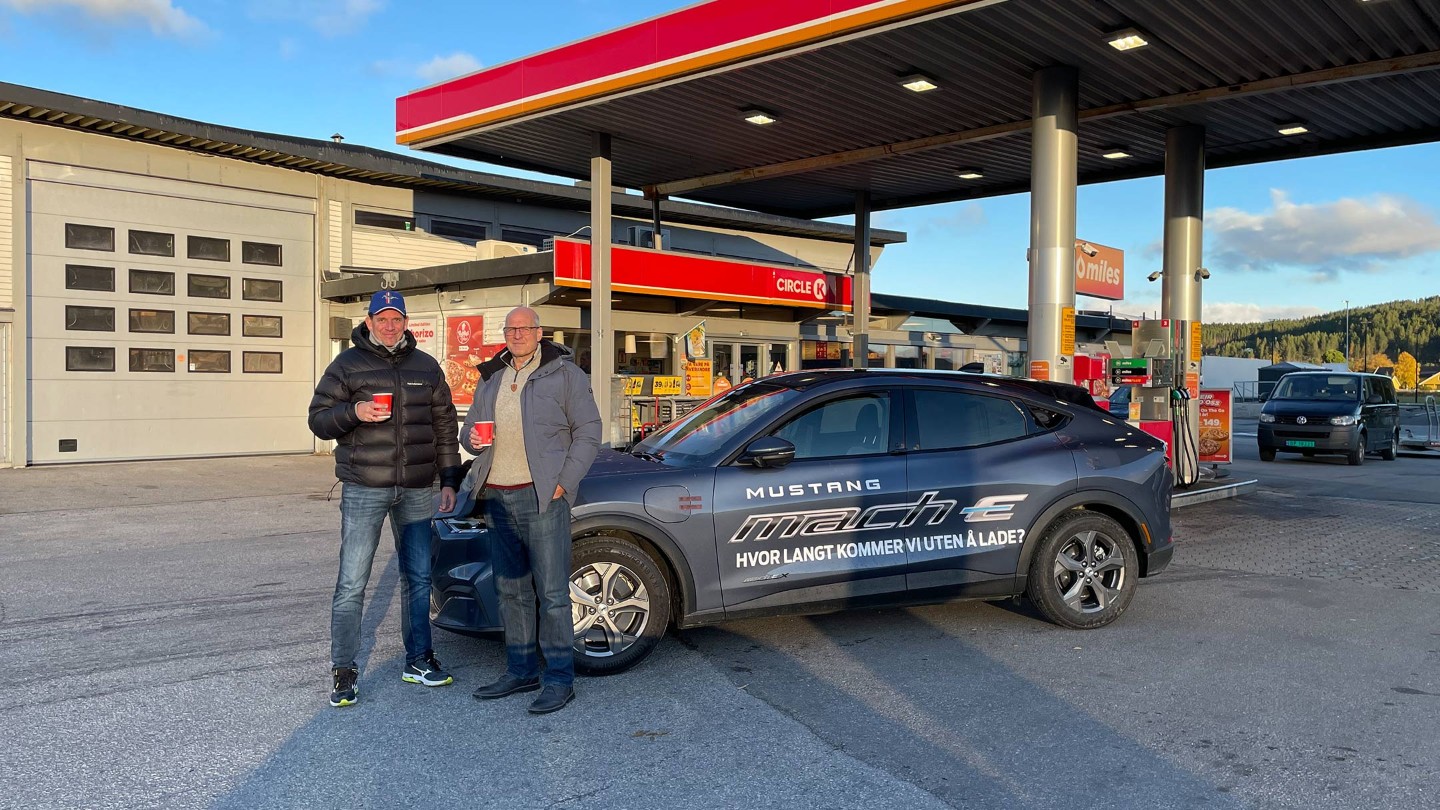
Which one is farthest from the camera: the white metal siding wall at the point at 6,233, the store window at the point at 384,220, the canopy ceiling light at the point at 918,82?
the store window at the point at 384,220

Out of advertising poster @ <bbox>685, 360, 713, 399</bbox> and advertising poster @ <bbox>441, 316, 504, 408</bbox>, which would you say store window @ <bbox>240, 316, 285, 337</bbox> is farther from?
advertising poster @ <bbox>685, 360, 713, 399</bbox>

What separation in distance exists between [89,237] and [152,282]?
1.18 m

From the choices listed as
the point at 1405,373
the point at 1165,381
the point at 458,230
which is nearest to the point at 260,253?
the point at 458,230

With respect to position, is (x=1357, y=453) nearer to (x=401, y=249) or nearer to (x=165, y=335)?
(x=401, y=249)

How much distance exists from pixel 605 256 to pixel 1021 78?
20.7 feet

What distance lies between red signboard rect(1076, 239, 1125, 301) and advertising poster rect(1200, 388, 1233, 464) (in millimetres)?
2074

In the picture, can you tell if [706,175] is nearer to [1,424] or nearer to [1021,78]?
[1021,78]

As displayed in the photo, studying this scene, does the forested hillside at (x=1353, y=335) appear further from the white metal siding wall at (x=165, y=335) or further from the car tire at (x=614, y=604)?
the car tire at (x=614, y=604)

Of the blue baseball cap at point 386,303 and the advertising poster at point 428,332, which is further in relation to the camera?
the advertising poster at point 428,332

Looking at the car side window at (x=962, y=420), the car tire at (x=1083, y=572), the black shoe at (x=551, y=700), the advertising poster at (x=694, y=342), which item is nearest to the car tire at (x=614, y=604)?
the black shoe at (x=551, y=700)

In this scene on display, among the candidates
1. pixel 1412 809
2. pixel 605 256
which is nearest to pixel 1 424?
pixel 605 256

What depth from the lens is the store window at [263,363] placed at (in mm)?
19125

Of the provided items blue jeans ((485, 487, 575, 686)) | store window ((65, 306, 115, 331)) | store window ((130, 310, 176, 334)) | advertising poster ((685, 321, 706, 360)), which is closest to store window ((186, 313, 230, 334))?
store window ((130, 310, 176, 334))

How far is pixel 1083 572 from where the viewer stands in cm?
630
